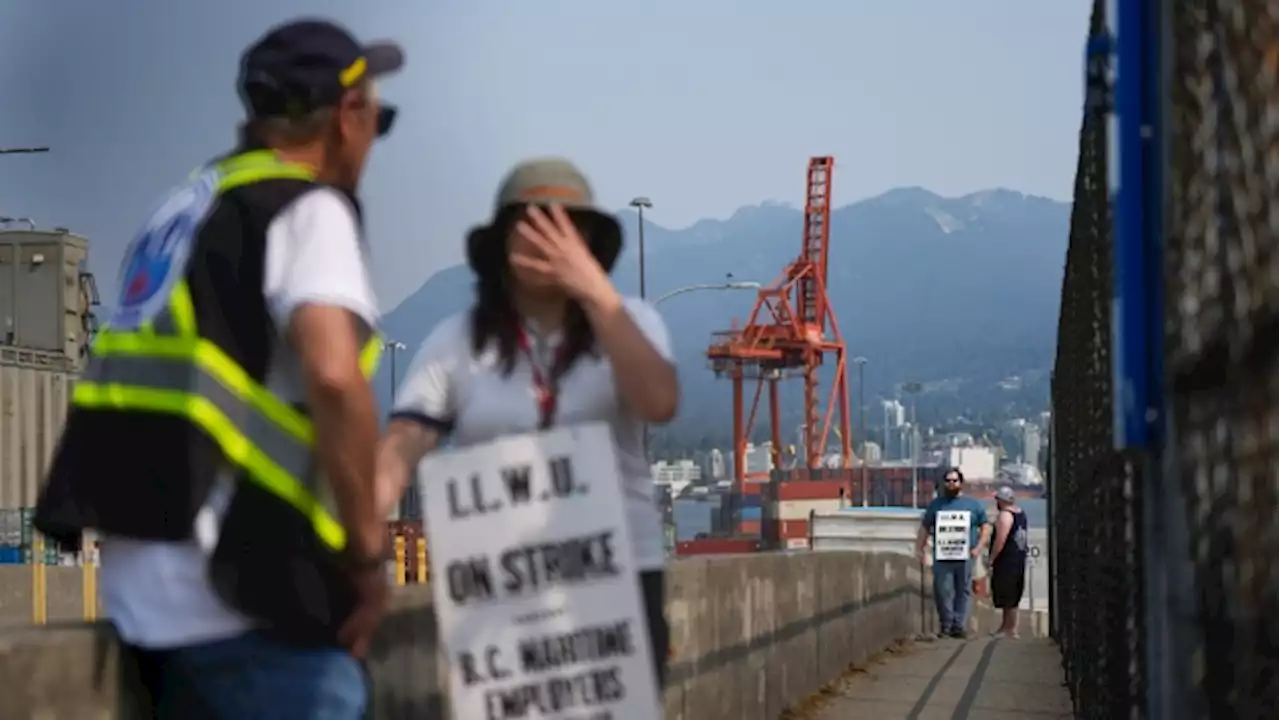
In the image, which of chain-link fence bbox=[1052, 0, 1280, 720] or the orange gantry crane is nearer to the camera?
chain-link fence bbox=[1052, 0, 1280, 720]

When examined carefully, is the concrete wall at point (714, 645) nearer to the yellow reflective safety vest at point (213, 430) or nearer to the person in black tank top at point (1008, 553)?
the yellow reflective safety vest at point (213, 430)

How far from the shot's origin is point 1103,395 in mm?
5719

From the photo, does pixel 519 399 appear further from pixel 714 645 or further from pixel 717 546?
pixel 717 546

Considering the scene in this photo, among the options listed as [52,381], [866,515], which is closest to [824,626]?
[866,515]

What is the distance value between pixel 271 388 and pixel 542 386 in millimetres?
948

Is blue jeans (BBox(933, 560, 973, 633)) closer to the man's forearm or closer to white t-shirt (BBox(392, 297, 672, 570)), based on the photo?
white t-shirt (BBox(392, 297, 672, 570))

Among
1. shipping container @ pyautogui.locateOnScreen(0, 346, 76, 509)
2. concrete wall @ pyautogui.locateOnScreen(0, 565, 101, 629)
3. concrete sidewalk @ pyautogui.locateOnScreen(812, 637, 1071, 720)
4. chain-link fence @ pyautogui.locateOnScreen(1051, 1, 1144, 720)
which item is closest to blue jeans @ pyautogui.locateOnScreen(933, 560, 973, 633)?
concrete sidewalk @ pyautogui.locateOnScreen(812, 637, 1071, 720)

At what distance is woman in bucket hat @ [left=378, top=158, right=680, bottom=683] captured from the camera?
3600 mm

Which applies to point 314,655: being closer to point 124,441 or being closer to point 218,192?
point 124,441

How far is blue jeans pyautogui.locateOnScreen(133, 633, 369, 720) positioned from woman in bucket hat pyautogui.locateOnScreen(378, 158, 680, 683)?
75 cm

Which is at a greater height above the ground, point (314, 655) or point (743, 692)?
point (314, 655)

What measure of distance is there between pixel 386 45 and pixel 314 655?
0.96 m

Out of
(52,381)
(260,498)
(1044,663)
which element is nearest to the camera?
(260,498)

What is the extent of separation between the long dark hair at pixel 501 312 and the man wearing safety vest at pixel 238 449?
84 centimetres
